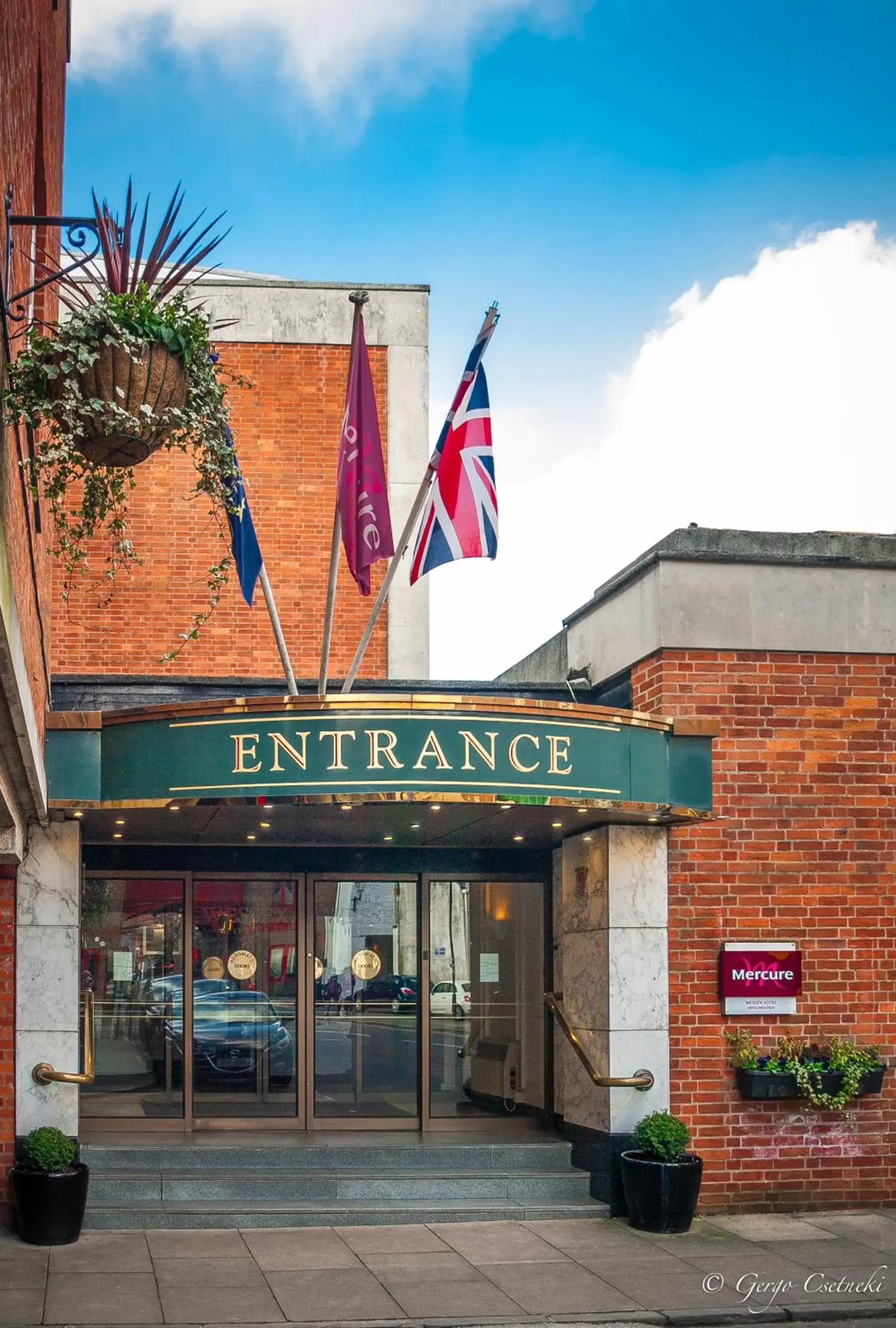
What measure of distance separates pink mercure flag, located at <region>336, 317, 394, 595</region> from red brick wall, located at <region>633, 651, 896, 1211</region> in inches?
119

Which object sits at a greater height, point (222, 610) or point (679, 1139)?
point (222, 610)

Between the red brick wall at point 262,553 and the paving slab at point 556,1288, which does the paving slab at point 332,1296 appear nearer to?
the paving slab at point 556,1288

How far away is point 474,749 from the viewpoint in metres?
10.7

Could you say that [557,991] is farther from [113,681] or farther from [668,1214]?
[113,681]

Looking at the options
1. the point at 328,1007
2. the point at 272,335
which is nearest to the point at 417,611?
the point at 272,335

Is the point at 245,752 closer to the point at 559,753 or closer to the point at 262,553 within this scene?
the point at 559,753

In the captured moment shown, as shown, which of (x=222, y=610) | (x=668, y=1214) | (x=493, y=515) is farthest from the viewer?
(x=222, y=610)

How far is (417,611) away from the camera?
1738cm

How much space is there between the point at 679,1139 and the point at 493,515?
16.7 ft

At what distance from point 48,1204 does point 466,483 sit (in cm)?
605

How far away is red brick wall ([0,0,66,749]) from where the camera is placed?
622 cm

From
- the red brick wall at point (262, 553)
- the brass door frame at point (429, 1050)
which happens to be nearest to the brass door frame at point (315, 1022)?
the brass door frame at point (429, 1050)

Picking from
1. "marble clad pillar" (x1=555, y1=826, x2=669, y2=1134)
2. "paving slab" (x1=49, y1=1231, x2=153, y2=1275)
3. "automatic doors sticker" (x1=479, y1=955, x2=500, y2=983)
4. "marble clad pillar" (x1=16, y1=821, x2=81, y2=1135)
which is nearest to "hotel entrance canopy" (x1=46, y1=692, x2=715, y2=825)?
"marble clad pillar" (x1=16, y1=821, x2=81, y2=1135)

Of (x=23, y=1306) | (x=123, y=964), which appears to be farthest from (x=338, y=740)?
(x=123, y=964)
